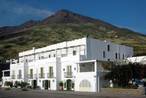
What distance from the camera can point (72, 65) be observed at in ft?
215

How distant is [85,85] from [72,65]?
22.0ft

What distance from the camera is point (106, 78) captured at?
186 ft

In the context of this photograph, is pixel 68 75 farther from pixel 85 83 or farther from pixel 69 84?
pixel 85 83

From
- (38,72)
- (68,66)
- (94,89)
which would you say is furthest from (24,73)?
(94,89)

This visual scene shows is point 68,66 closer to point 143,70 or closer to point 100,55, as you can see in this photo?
point 100,55

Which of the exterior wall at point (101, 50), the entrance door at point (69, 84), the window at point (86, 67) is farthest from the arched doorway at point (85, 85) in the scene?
the exterior wall at point (101, 50)

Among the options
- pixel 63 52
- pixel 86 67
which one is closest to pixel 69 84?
pixel 86 67

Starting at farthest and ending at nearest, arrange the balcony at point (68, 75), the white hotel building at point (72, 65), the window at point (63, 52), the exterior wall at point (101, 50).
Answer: the window at point (63, 52)
the exterior wall at point (101, 50)
the balcony at point (68, 75)
the white hotel building at point (72, 65)

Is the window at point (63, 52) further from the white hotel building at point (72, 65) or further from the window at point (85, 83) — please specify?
→ the window at point (85, 83)

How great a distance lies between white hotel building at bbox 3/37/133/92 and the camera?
60.2 m

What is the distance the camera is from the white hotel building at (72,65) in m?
60.2

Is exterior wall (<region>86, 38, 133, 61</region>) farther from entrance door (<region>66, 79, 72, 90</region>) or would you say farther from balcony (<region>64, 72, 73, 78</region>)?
entrance door (<region>66, 79, 72, 90</region>)

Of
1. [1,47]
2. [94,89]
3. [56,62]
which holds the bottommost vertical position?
[94,89]

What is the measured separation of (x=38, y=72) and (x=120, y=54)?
17914 millimetres
